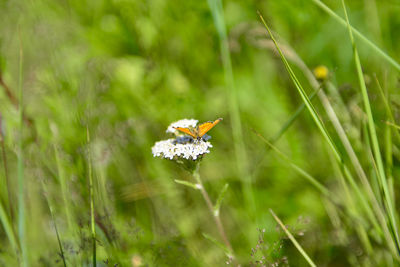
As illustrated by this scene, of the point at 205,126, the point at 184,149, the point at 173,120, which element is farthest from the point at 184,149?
the point at 173,120

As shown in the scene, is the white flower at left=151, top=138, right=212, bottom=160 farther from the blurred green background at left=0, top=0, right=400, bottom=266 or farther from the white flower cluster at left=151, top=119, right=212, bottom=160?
the blurred green background at left=0, top=0, right=400, bottom=266

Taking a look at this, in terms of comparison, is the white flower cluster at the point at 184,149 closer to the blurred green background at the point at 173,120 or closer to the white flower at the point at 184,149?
the white flower at the point at 184,149

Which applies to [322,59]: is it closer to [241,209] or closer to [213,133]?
[213,133]

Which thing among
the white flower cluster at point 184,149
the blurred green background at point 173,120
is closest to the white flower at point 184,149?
the white flower cluster at point 184,149

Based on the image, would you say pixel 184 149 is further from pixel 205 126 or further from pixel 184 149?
pixel 205 126

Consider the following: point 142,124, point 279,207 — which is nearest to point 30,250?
point 142,124

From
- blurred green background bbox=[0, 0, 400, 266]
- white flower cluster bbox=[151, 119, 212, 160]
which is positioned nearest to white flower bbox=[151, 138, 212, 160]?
white flower cluster bbox=[151, 119, 212, 160]
